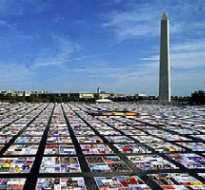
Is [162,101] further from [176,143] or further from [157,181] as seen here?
[157,181]

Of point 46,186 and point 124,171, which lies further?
point 124,171

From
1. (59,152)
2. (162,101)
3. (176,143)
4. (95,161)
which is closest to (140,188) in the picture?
(95,161)

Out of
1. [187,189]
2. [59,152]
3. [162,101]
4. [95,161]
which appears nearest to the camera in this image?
[187,189]

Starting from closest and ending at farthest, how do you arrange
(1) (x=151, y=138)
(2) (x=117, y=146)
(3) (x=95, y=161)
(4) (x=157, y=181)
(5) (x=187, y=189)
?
(5) (x=187, y=189) < (4) (x=157, y=181) < (3) (x=95, y=161) < (2) (x=117, y=146) < (1) (x=151, y=138)

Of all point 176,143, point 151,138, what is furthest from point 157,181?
point 151,138

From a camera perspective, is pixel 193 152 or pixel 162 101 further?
pixel 162 101

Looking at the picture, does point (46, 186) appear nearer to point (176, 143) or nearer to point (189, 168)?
point (189, 168)

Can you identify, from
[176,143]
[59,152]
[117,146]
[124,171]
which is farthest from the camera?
[176,143]

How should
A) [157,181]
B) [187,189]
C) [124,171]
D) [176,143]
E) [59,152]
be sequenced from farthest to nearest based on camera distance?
[176,143] < [59,152] < [124,171] < [157,181] < [187,189]
